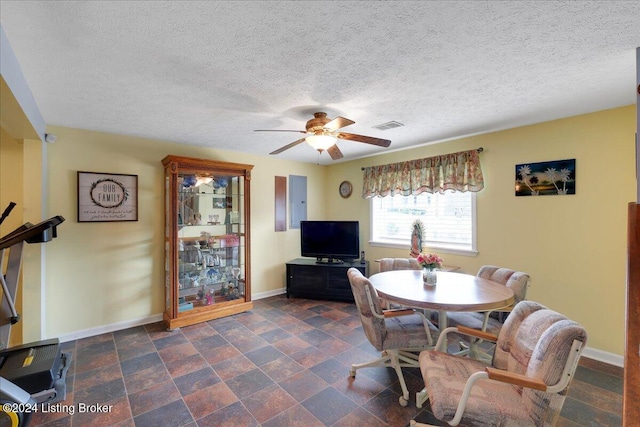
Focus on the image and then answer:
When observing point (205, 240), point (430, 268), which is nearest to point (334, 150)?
point (430, 268)

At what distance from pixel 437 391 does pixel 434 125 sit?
8.76ft

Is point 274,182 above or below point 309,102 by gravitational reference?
below

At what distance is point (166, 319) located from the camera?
364cm

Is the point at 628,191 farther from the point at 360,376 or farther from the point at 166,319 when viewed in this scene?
the point at 166,319

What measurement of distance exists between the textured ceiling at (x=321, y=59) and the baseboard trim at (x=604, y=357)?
2333 millimetres

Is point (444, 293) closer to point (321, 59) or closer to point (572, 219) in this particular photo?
point (572, 219)

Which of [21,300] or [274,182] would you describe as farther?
[274,182]

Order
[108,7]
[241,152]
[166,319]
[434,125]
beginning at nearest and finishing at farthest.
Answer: [108,7] → [434,125] → [166,319] → [241,152]

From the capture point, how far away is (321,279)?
459 centimetres

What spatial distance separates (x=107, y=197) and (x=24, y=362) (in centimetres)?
184

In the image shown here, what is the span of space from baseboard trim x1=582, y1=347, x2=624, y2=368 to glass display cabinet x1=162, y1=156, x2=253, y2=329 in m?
3.92

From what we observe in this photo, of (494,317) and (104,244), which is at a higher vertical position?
(104,244)

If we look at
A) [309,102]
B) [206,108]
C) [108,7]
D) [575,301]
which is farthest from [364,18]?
[575,301]

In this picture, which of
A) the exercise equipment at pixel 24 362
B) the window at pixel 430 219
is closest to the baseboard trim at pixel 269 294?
the window at pixel 430 219
